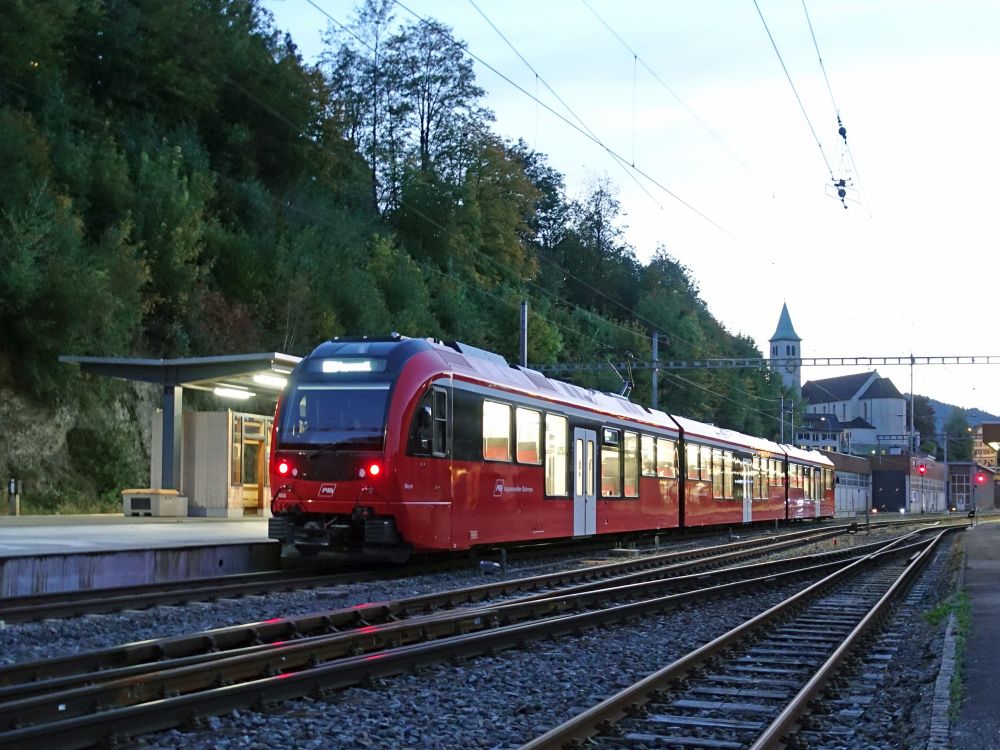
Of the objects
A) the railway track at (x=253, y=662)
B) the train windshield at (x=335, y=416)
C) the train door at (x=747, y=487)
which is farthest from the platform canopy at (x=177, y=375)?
the train door at (x=747, y=487)

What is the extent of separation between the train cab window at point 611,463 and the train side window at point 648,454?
5.61 feet

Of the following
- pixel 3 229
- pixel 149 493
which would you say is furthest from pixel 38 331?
pixel 149 493

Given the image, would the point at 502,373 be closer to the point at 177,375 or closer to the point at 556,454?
the point at 556,454

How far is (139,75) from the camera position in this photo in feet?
151

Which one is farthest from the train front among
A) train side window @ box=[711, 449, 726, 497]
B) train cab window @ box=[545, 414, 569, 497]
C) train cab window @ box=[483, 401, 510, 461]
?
train side window @ box=[711, 449, 726, 497]

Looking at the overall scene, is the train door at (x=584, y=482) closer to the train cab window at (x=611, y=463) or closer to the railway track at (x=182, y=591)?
the train cab window at (x=611, y=463)

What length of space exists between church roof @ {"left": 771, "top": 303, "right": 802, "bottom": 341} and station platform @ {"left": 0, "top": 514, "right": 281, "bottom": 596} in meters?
165

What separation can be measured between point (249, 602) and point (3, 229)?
20.7 metres

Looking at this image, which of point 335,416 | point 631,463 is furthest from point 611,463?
point 335,416

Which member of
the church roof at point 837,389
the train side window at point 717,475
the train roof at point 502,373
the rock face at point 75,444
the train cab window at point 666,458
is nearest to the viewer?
the train roof at point 502,373

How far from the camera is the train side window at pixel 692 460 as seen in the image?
29.8m

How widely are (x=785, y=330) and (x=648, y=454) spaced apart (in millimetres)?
160642

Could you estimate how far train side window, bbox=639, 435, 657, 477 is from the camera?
26141 millimetres

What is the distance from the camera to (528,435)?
19.9 metres
